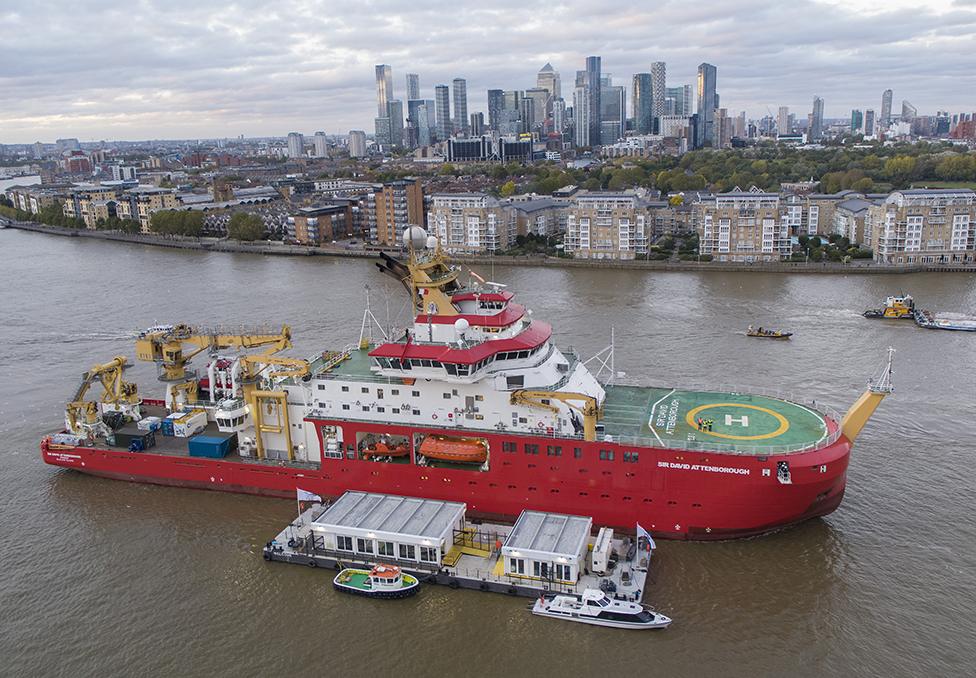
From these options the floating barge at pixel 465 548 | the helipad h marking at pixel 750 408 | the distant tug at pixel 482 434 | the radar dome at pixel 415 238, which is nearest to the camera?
the floating barge at pixel 465 548

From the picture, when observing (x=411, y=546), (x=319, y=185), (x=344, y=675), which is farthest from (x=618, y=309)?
(x=319, y=185)

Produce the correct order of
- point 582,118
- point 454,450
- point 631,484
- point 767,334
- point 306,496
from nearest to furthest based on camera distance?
point 631,484 → point 454,450 → point 306,496 → point 767,334 → point 582,118

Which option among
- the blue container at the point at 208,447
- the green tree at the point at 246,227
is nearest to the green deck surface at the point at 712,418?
the blue container at the point at 208,447

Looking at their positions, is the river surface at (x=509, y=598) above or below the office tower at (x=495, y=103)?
below

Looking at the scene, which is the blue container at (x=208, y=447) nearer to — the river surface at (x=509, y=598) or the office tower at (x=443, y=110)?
the river surface at (x=509, y=598)

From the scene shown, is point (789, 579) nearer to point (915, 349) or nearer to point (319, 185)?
point (915, 349)

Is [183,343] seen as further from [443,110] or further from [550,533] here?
[443,110]

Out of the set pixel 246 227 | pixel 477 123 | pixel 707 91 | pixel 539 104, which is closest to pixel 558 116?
pixel 539 104
